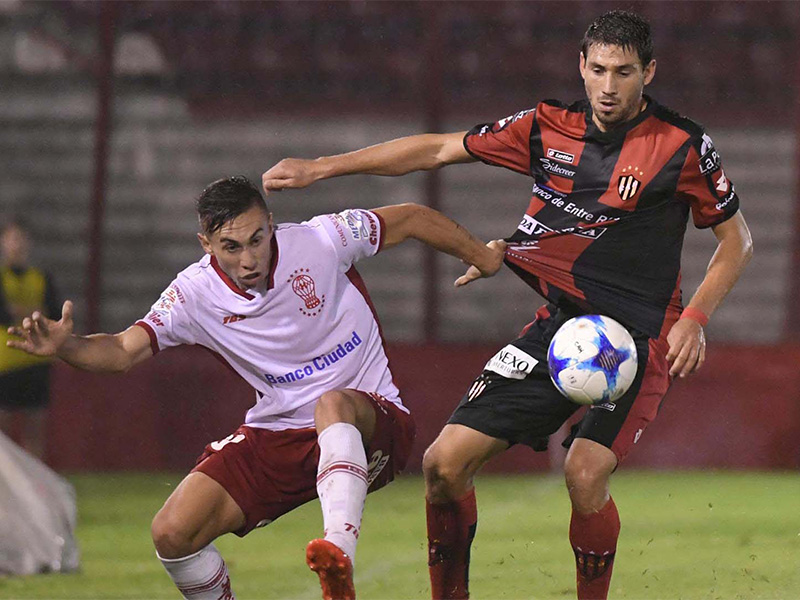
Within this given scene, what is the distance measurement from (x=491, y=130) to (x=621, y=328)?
3.15 feet

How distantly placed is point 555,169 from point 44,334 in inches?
77.0

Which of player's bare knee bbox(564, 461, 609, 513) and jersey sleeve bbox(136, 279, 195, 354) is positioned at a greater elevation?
jersey sleeve bbox(136, 279, 195, 354)

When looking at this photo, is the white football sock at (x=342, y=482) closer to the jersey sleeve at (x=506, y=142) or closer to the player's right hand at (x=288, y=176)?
the player's right hand at (x=288, y=176)

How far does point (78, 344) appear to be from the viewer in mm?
4777

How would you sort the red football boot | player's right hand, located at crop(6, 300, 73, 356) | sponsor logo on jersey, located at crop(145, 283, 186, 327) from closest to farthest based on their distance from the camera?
the red football boot < player's right hand, located at crop(6, 300, 73, 356) < sponsor logo on jersey, located at crop(145, 283, 186, 327)

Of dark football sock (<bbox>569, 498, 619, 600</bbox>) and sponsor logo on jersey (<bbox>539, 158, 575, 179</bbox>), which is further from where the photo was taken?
sponsor logo on jersey (<bbox>539, 158, 575, 179</bbox>)

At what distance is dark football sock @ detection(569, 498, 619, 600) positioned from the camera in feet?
16.4

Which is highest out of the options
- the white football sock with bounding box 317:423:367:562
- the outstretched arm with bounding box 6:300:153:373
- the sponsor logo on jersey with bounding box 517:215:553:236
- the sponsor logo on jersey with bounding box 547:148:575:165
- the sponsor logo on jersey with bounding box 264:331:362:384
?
the sponsor logo on jersey with bounding box 547:148:575:165

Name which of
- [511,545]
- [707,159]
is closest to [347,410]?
[707,159]

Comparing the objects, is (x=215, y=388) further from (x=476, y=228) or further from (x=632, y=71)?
(x=632, y=71)

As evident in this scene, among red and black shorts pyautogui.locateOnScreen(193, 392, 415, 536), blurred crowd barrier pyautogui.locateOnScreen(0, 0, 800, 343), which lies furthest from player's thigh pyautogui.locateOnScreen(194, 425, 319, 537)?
blurred crowd barrier pyautogui.locateOnScreen(0, 0, 800, 343)

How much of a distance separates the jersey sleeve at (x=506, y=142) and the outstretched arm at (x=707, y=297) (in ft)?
2.56

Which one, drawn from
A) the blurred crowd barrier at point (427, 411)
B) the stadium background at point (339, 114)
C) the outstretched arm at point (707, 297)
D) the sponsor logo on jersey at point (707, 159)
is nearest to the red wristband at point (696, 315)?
the outstretched arm at point (707, 297)

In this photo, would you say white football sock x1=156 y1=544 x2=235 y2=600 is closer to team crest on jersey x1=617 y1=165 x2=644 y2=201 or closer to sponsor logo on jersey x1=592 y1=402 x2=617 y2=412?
sponsor logo on jersey x1=592 y1=402 x2=617 y2=412
